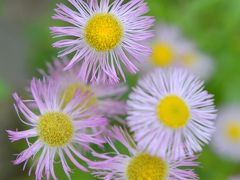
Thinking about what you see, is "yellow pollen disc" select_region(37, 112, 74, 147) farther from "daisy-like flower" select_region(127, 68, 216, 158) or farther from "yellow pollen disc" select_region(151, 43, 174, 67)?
"yellow pollen disc" select_region(151, 43, 174, 67)

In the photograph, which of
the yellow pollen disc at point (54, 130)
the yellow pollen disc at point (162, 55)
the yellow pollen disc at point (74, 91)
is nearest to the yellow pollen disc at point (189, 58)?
the yellow pollen disc at point (162, 55)

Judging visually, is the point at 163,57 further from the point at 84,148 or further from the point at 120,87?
the point at 84,148

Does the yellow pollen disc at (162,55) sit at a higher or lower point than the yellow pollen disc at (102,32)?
higher

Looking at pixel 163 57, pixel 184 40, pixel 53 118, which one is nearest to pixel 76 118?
pixel 53 118

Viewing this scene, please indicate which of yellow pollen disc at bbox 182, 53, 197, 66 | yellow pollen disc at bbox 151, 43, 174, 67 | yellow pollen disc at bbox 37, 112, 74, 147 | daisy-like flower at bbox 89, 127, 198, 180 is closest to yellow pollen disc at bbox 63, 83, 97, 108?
yellow pollen disc at bbox 37, 112, 74, 147

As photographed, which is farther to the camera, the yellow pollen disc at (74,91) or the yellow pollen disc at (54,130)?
the yellow pollen disc at (74,91)

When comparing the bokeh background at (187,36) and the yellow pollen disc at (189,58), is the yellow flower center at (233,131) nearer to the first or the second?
the bokeh background at (187,36)

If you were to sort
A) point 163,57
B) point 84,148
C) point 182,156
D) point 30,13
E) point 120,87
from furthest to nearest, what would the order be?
point 30,13 < point 163,57 < point 120,87 < point 84,148 < point 182,156

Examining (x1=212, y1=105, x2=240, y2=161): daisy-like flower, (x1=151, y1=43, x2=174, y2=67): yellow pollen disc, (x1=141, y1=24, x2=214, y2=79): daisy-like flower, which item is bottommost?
(x1=212, y1=105, x2=240, y2=161): daisy-like flower
